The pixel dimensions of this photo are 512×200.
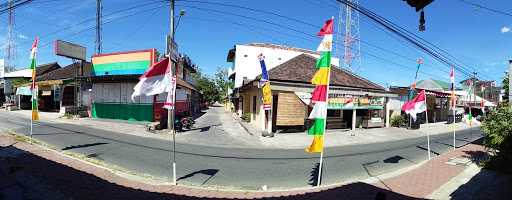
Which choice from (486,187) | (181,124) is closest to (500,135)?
(486,187)

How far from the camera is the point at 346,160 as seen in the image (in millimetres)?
13000

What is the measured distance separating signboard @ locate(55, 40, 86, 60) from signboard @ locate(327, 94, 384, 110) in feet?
68.9

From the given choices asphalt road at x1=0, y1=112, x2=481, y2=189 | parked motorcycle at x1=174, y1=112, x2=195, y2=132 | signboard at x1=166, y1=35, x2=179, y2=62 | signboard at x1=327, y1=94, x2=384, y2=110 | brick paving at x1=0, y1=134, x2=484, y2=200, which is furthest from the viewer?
signboard at x1=327, y1=94, x2=384, y2=110

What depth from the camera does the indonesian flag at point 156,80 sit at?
9.56m

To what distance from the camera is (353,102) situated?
2388 cm

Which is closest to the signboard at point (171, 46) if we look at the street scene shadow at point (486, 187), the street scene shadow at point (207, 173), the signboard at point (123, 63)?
the signboard at point (123, 63)

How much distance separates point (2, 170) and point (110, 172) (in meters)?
2.42

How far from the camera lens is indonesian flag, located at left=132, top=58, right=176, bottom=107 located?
376 inches

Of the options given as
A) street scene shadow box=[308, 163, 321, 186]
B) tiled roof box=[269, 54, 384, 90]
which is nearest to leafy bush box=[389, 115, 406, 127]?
tiled roof box=[269, 54, 384, 90]

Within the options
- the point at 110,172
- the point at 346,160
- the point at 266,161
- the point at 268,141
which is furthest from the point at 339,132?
the point at 110,172

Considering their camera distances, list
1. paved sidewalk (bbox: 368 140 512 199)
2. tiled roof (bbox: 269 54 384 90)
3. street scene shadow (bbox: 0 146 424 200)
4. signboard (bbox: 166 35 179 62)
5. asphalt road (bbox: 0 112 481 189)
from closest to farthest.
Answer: street scene shadow (bbox: 0 146 424 200) < paved sidewalk (bbox: 368 140 512 199) < asphalt road (bbox: 0 112 481 189) < signboard (bbox: 166 35 179 62) < tiled roof (bbox: 269 54 384 90)

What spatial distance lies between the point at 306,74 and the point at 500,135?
520 inches

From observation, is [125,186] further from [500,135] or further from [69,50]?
[69,50]

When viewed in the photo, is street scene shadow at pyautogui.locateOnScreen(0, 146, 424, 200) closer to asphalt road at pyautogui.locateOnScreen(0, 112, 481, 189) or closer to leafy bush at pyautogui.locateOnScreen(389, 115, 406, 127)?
asphalt road at pyautogui.locateOnScreen(0, 112, 481, 189)
